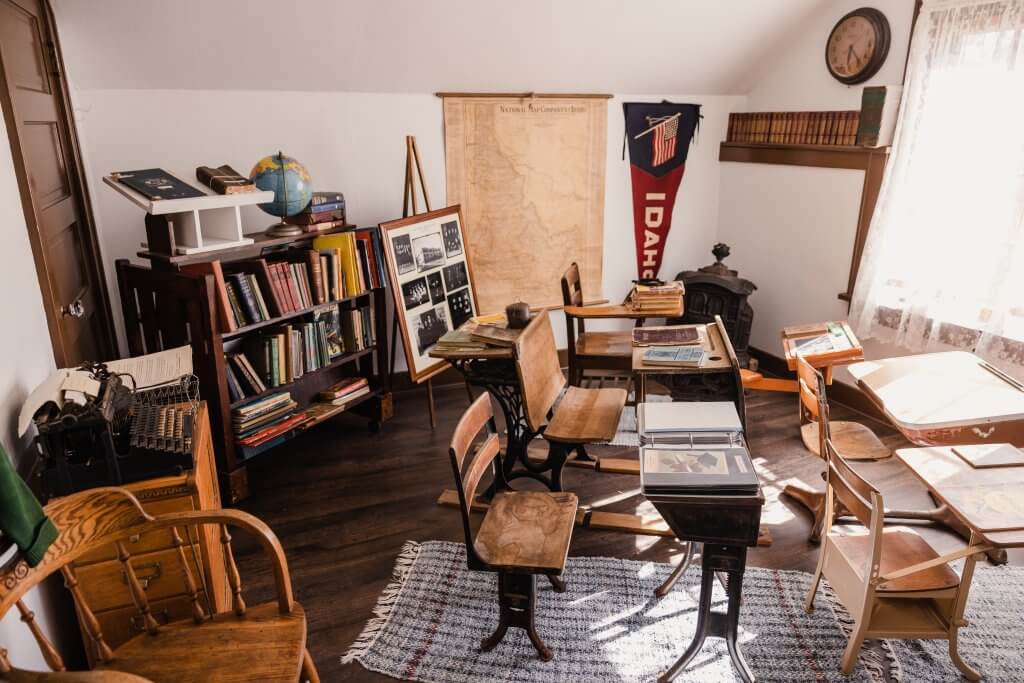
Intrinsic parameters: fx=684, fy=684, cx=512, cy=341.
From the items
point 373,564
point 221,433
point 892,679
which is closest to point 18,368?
point 221,433

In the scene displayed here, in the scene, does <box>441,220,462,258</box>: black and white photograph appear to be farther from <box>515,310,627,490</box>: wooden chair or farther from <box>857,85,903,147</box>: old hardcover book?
<box>857,85,903,147</box>: old hardcover book

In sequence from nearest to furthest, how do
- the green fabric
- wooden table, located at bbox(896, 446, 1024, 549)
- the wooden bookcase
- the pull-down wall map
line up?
the green fabric, wooden table, located at bbox(896, 446, 1024, 549), the wooden bookcase, the pull-down wall map

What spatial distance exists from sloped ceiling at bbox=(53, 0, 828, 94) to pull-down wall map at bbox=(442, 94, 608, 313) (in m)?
0.18

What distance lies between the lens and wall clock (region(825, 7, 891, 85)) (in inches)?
167

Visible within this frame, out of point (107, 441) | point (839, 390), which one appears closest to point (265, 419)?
point (107, 441)

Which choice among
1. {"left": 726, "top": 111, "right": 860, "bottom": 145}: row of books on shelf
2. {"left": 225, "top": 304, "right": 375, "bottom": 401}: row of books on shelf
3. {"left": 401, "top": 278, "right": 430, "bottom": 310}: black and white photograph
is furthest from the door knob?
{"left": 726, "top": 111, "right": 860, "bottom": 145}: row of books on shelf

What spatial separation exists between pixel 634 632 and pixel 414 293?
2343 mm

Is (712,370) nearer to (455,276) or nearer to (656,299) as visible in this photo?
(656,299)

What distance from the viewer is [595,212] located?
5.29 metres

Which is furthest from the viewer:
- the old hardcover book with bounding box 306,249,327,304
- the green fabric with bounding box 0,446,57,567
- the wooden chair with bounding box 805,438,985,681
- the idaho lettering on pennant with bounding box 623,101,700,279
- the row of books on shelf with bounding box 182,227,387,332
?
the idaho lettering on pennant with bounding box 623,101,700,279

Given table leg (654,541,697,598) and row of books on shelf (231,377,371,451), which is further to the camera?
row of books on shelf (231,377,371,451)

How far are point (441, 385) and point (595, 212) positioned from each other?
178 cm

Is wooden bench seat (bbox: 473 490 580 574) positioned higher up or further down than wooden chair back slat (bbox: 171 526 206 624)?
further down

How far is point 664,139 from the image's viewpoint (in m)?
5.36
